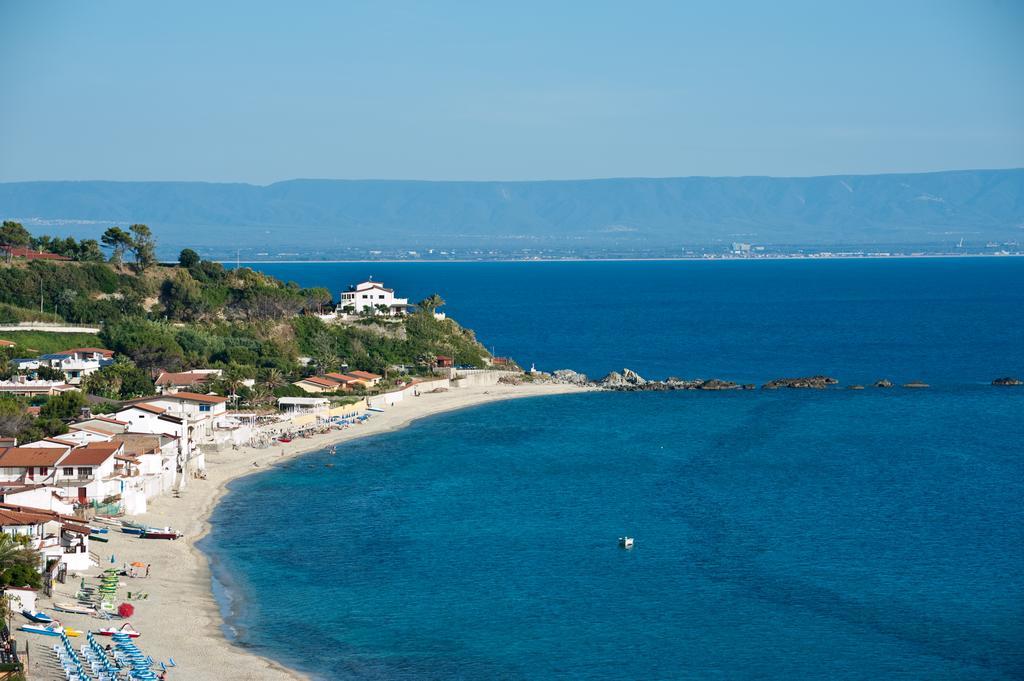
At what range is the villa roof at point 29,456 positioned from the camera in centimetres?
4375

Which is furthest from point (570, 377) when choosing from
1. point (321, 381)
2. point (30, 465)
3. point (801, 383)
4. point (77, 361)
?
point (30, 465)

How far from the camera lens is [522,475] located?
54.0 metres

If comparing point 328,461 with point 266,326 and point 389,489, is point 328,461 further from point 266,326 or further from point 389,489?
point 266,326

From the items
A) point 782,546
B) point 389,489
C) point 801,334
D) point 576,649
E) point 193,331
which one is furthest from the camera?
point 801,334

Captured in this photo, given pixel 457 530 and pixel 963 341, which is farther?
pixel 963 341

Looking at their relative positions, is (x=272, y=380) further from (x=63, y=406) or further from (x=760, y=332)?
(x=760, y=332)

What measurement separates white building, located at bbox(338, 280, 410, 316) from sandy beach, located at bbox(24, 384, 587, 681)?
113 ft

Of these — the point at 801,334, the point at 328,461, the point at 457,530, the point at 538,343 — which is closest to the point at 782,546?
the point at 457,530

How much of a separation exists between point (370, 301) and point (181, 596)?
56.8 meters

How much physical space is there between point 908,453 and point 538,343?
2206 inches

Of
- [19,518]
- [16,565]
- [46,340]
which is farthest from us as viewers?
[46,340]

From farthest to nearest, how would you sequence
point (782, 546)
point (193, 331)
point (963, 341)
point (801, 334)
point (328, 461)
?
point (801, 334) → point (963, 341) → point (193, 331) → point (328, 461) → point (782, 546)

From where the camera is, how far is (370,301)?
301ft

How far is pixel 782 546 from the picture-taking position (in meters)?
41.9
